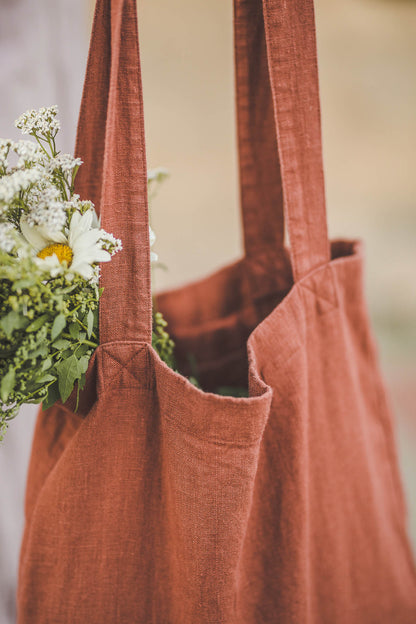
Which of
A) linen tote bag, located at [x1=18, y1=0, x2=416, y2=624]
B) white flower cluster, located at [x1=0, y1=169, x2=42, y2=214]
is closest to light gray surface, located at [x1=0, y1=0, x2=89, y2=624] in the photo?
linen tote bag, located at [x1=18, y1=0, x2=416, y2=624]

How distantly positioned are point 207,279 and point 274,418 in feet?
0.96

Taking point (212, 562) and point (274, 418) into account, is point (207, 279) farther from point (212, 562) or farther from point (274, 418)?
point (212, 562)

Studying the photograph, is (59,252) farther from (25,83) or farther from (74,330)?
(25,83)

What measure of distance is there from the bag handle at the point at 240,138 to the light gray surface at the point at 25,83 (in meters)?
0.29

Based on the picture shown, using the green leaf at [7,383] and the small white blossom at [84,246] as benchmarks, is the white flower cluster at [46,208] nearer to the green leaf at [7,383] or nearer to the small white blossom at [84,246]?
the small white blossom at [84,246]

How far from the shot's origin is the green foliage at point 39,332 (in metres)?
0.31

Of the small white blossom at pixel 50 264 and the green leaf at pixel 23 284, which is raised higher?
the small white blossom at pixel 50 264

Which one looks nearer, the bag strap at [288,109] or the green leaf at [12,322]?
the green leaf at [12,322]

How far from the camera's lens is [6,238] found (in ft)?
1.02

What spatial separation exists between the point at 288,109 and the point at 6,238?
0.34 metres

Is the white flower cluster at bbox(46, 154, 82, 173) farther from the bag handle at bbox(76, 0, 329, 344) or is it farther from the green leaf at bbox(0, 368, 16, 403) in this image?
the green leaf at bbox(0, 368, 16, 403)

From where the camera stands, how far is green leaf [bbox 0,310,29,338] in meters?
0.31

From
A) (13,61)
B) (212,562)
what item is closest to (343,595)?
(212,562)

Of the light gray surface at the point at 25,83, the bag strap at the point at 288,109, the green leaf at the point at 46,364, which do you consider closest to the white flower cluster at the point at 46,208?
the green leaf at the point at 46,364
